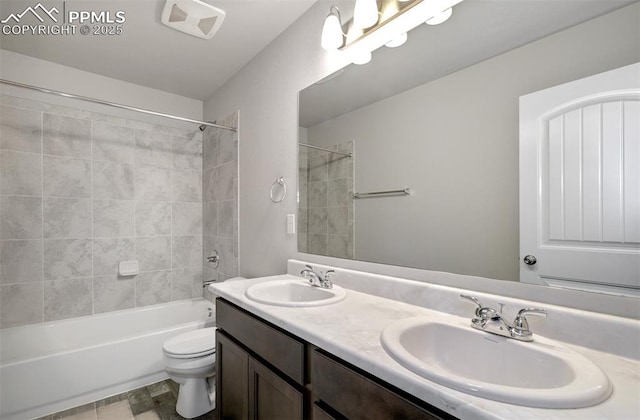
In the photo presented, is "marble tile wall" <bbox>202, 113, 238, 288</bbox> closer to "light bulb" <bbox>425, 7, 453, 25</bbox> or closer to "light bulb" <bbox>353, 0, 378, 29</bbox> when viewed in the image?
"light bulb" <bbox>353, 0, 378, 29</bbox>

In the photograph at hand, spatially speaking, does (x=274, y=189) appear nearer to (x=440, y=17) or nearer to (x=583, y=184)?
(x=440, y=17)

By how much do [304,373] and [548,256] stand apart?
2.68 feet

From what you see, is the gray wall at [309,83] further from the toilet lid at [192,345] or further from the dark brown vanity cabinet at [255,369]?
the dark brown vanity cabinet at [255,369]

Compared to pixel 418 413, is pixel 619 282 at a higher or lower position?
higher

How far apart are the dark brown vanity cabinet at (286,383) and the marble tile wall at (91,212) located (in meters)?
1.49

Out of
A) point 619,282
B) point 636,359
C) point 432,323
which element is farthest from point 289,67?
point 636,359

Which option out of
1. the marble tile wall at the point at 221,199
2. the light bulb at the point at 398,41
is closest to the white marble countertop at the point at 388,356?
the light bulb at the point at 398,41

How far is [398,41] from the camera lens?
1.29m

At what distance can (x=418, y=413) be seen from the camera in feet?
1.94

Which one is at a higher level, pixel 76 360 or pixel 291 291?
pixel 291 291

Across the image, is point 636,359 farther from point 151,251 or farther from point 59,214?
point 59,214

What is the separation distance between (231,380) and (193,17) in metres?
1.97

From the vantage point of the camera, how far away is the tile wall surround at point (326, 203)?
60.1 inches

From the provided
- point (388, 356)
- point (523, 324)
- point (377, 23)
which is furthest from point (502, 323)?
point (377, 23)
